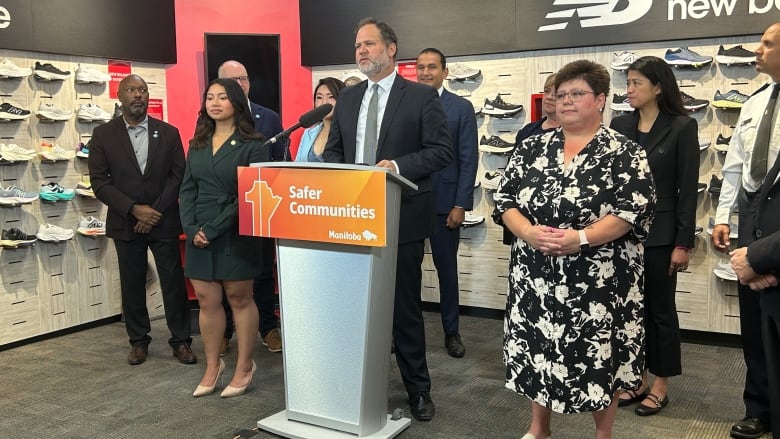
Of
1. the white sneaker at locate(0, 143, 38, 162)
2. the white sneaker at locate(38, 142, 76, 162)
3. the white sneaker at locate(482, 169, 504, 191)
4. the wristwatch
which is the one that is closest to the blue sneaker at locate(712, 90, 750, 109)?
the white sneaker at locate(482, 169, 504, 191)

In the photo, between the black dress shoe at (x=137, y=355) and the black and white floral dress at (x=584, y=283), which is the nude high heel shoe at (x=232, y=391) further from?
the black and white floral dress at (x=584, y=283)

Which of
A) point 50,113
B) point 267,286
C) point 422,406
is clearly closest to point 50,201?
point 50,113

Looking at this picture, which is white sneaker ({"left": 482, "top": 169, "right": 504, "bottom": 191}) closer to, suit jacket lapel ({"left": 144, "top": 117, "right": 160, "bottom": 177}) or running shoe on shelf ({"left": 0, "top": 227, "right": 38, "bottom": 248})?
suit jacket lapel ({"left": 144, "top": 117, "right": 160, "bottom": 177})

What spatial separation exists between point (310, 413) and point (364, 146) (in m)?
1.24

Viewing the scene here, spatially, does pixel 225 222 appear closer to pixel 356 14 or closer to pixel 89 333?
pixel 89 333

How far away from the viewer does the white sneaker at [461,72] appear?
214 inches

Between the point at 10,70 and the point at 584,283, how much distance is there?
4128mm

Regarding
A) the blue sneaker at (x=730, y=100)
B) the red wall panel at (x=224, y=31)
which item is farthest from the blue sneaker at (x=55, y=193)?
the blue sneaker at (x=730, y=100)

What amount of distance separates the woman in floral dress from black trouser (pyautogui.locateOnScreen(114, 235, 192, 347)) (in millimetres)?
2648

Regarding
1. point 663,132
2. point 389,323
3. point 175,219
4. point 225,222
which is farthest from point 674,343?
point 175,219

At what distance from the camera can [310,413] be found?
10.2 ft

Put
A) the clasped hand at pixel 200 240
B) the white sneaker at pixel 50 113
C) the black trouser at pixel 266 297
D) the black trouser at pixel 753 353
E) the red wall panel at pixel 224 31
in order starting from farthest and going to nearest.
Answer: the red wall panel at pixel 224 31
the white sneaker at pixel 50 113
the black trouser at pixel 266 297
the clasped hand at pixel 200 240
the black trouser at pixel 753 353

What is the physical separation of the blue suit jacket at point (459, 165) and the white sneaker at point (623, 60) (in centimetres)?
116

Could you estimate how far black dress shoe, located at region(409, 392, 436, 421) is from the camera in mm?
3350
